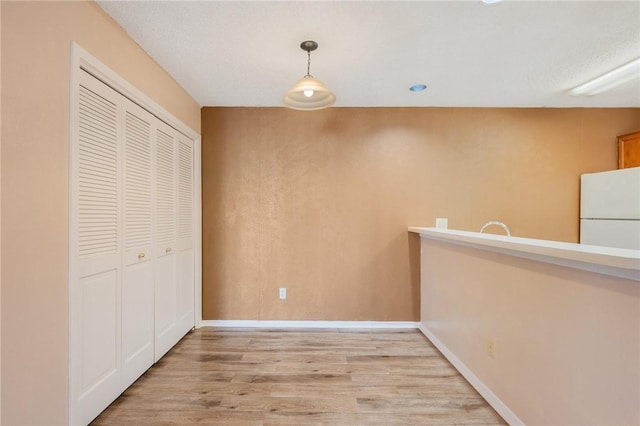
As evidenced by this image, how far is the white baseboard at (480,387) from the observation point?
171 centimetres

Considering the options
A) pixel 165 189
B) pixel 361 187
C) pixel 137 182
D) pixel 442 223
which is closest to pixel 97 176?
pixel 137 182

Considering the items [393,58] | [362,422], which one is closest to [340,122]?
[393,58]

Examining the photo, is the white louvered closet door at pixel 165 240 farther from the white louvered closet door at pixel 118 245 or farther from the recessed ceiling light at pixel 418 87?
the recessed ceiling light at pixel 418 87

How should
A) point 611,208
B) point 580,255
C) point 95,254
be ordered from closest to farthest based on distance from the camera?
1. point 580,255
2. point 95,254
3. point 611,208

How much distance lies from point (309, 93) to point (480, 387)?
227cm

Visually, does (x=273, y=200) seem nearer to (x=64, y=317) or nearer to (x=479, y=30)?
(x=64, y=317)

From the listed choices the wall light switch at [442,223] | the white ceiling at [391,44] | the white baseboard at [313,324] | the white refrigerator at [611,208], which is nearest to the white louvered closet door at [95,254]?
the white ceiling at [391,44]

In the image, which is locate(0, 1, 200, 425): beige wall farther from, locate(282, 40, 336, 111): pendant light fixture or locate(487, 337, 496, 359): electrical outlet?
locate(487, 337, 496, 359): electrical outlet

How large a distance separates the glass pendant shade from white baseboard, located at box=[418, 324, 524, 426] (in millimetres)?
2177

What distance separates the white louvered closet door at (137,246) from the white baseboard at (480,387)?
239 centimetres

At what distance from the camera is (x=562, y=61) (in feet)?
7.57

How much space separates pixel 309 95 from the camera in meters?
2.01

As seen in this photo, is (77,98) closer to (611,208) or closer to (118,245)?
(118,245)

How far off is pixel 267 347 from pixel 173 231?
1.36 meters
